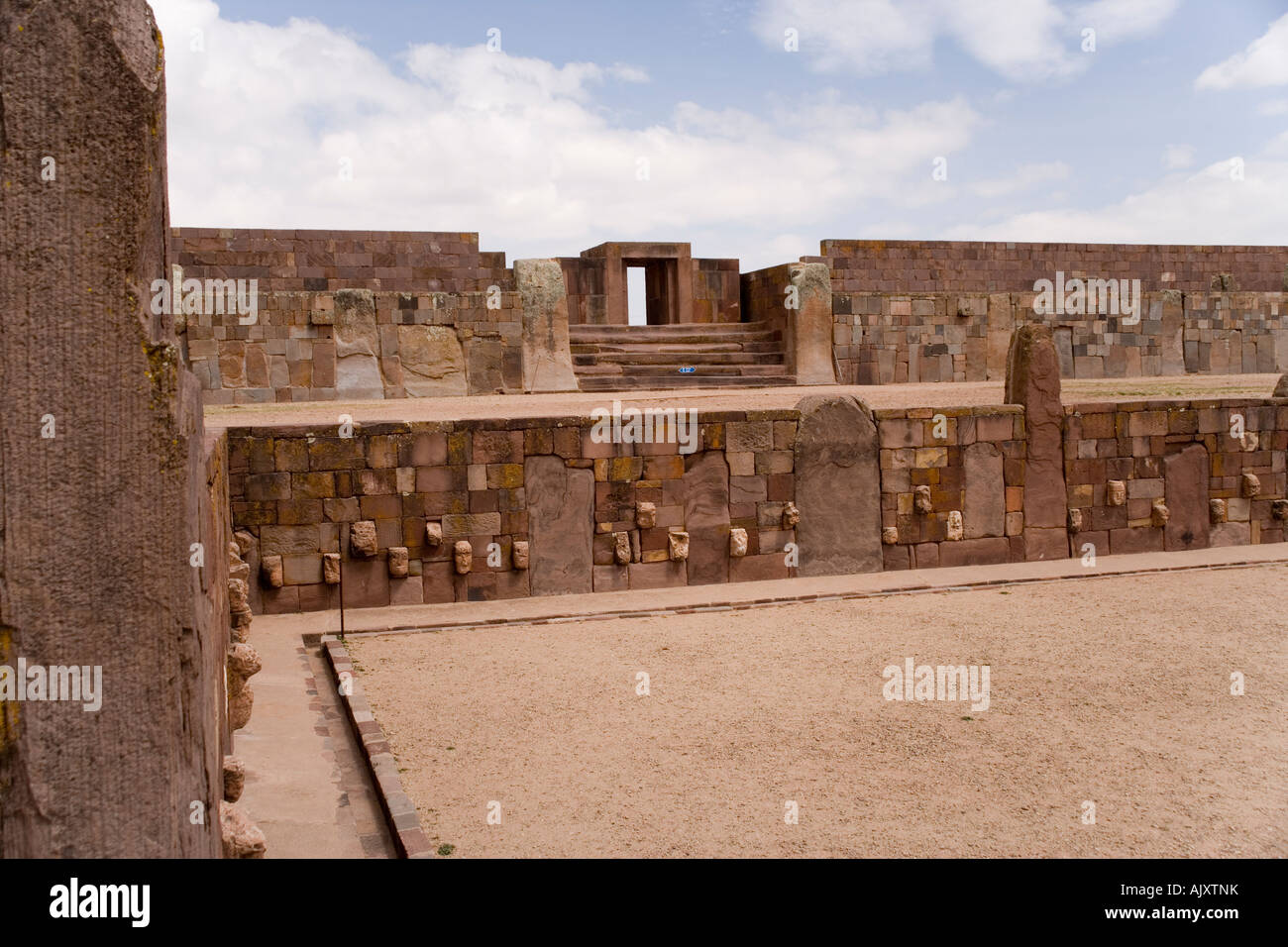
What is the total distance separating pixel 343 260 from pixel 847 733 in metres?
13.2

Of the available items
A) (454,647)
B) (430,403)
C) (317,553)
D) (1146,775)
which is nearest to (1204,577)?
(1146,775)

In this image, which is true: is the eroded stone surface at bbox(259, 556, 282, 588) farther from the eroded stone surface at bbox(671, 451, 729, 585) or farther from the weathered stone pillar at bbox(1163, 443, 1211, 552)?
the weathered stone pillar at bbox(1163, 443, 1211, 552)

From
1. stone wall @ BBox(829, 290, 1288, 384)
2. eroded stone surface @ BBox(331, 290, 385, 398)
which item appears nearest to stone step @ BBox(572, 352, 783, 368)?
stone wall @ BBox(829, 290, 1288, 384)

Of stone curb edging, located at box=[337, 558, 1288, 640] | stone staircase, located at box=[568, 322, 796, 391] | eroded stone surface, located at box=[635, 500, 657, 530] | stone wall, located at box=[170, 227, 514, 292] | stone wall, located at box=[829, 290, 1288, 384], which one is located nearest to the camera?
stone curb edging, located at box=[337, 558, 1288, 640]

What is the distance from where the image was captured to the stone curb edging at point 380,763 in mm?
4426

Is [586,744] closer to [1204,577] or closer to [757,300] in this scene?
[1204,577]

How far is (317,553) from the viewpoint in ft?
29.4

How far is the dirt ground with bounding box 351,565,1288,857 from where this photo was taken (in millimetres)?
4625

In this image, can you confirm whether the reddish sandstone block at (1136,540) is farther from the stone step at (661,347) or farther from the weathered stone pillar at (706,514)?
the stone step at (661,347)

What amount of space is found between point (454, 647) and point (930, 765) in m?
3.50

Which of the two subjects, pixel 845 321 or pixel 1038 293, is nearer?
pixel 845 321

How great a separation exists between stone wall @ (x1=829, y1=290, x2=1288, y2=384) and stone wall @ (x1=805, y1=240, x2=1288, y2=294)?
111 inches

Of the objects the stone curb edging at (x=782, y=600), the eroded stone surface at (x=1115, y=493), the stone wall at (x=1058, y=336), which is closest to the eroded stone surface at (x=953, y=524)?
the stone curb edging at (x=782, y=600)

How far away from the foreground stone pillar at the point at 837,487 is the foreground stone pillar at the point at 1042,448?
1.58m
